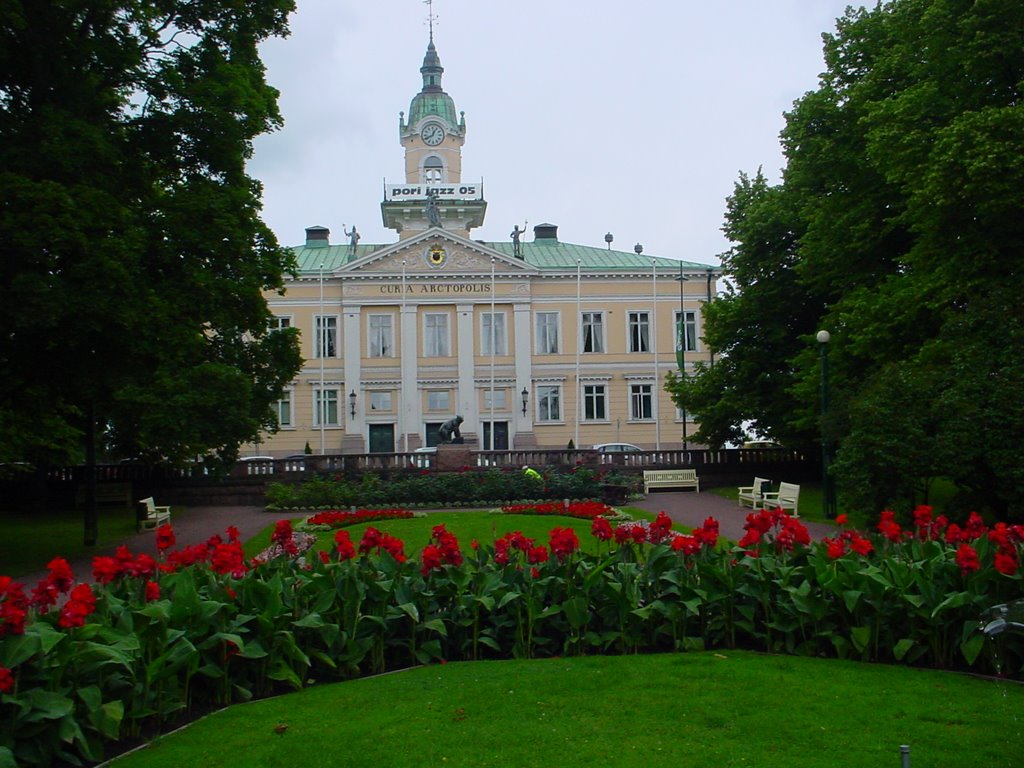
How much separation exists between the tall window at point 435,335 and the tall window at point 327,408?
5622 mm

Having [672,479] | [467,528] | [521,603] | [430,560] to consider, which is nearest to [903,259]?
[467,528]

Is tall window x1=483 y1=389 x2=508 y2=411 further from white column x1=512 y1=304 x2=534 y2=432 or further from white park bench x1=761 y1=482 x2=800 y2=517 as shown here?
white park bench x1=761 y1=482 x2=800 y2=517

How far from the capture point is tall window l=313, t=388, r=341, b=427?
187ft

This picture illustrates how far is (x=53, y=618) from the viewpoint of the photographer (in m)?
7.45

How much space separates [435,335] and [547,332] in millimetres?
6224

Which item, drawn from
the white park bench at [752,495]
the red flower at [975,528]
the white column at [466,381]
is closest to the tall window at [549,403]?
the white column at [466,381]

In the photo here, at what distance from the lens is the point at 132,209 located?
18.4 meters

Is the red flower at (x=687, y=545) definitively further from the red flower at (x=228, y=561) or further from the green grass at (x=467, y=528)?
the green grass at (x=467, y=528)

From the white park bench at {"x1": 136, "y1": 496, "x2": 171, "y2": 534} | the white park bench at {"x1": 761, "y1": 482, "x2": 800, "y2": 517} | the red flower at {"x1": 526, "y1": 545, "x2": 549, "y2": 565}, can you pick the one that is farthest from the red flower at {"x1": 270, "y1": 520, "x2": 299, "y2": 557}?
the white park bench at {"x1": 761, "y1": 482, "x2": 800, "y2": 517}

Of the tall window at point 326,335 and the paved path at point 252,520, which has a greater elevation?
the tall window at point 326,335

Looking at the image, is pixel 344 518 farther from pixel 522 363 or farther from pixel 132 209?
pixel 522 363

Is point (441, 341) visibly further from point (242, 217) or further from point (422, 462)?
point (242, 217)

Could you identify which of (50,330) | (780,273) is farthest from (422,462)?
(50,330)

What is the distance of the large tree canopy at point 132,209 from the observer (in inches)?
636
